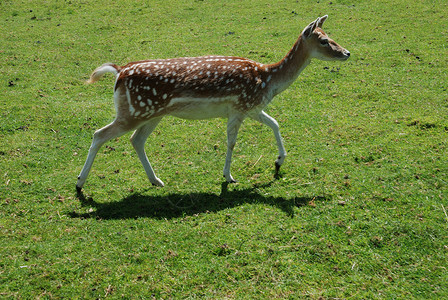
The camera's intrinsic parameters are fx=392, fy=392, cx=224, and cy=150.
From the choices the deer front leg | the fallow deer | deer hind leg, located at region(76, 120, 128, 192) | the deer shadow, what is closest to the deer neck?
the fallow deer

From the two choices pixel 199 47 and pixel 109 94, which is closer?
pixel 109 94

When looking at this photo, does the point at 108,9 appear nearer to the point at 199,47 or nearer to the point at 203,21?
the point at 203,21

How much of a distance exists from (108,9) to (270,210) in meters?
13.3

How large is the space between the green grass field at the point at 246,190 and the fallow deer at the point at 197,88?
2.05 ft

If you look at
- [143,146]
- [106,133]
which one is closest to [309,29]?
[143,146]

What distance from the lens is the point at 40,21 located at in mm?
14578

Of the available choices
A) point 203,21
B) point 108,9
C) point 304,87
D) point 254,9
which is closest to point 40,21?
point 108,9

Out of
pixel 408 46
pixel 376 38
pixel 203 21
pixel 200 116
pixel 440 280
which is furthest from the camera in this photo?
pixel 203 21

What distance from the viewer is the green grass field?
4.21m

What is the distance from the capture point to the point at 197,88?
215 inches

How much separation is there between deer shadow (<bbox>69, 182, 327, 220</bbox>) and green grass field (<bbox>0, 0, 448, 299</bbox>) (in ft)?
0.09

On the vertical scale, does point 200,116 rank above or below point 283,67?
below

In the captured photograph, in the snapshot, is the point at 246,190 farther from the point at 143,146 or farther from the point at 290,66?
the point at 290,66

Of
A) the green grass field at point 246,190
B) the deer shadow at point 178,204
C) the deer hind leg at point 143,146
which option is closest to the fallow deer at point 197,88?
the deer hind leg at point 143,146
